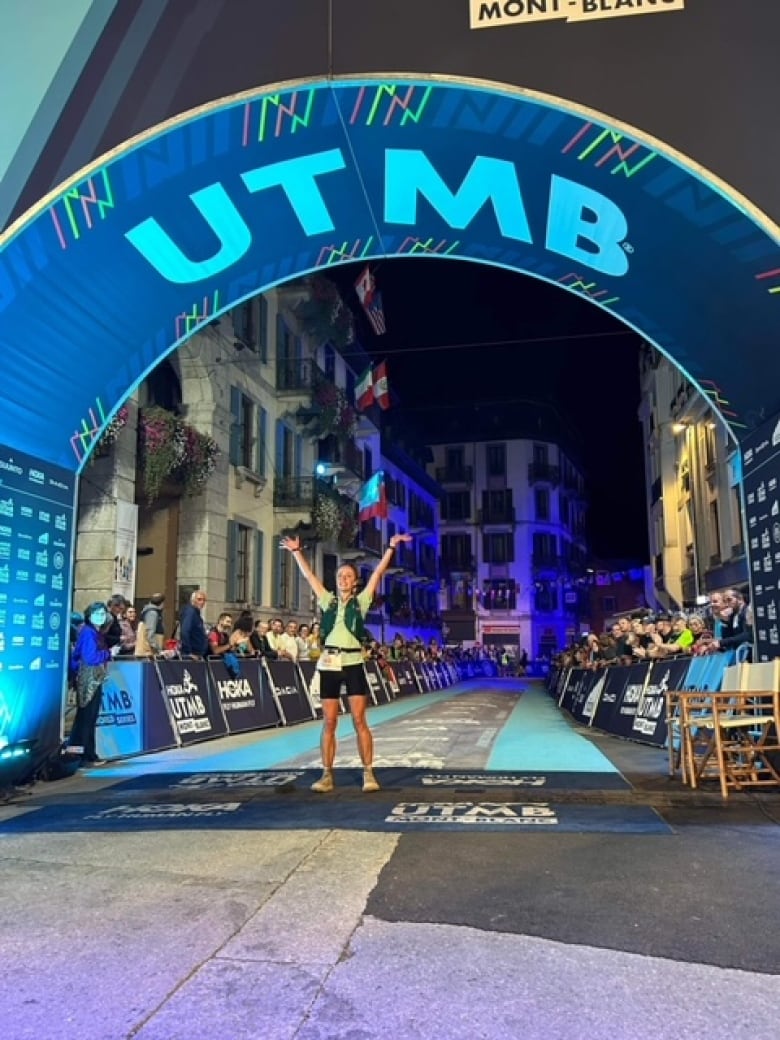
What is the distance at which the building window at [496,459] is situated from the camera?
209ft

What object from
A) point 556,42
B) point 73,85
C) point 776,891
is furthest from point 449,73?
point 776,891

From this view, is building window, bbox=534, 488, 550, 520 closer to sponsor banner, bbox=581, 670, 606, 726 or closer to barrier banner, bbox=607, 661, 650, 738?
sponsor banner, bbox=581, 670, 606, 726

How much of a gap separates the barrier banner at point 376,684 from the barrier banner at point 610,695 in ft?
29.4

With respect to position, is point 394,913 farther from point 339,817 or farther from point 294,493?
point 294,493

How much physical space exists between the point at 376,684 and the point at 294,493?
6.19m

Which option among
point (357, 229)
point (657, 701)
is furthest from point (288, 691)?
point (357, 229)

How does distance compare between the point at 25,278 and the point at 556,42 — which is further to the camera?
the point at 25,278

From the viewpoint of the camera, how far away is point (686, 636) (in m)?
11.8

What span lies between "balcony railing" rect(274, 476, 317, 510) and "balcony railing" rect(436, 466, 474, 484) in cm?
3915

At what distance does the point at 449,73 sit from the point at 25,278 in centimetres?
389

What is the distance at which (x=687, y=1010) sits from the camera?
2730 millimetres

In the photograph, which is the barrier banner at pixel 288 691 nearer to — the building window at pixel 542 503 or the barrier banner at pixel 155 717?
the barrier banner at pixel 155 717

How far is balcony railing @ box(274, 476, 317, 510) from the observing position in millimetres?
24344

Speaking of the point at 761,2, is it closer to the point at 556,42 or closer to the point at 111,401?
the point at 556,42
